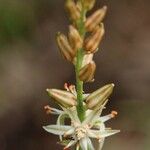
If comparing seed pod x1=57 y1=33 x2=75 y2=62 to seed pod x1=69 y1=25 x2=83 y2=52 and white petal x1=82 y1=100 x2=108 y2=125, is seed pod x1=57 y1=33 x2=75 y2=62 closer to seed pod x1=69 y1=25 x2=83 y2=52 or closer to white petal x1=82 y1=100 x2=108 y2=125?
seed pod x1=69 y1=25 x2=83 y2=52

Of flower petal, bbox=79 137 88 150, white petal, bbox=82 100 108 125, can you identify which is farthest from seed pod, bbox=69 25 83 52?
flower petal, bbox=79 137 88 150

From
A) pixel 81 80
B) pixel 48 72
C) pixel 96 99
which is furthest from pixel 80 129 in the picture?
pixel 48 72

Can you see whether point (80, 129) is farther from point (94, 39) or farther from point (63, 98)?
point (94, 39)

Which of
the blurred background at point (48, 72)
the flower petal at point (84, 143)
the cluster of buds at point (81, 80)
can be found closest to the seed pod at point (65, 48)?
the cluster of buds at point (81, 80)

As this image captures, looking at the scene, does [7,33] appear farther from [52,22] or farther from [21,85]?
[52,22]

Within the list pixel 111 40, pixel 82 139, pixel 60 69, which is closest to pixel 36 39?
pixel 60 69

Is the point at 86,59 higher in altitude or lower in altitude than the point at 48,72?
lower

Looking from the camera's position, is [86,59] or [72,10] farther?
[86,59]

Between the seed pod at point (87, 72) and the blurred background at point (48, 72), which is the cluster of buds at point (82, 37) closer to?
the seed pod at point (87, 72)
